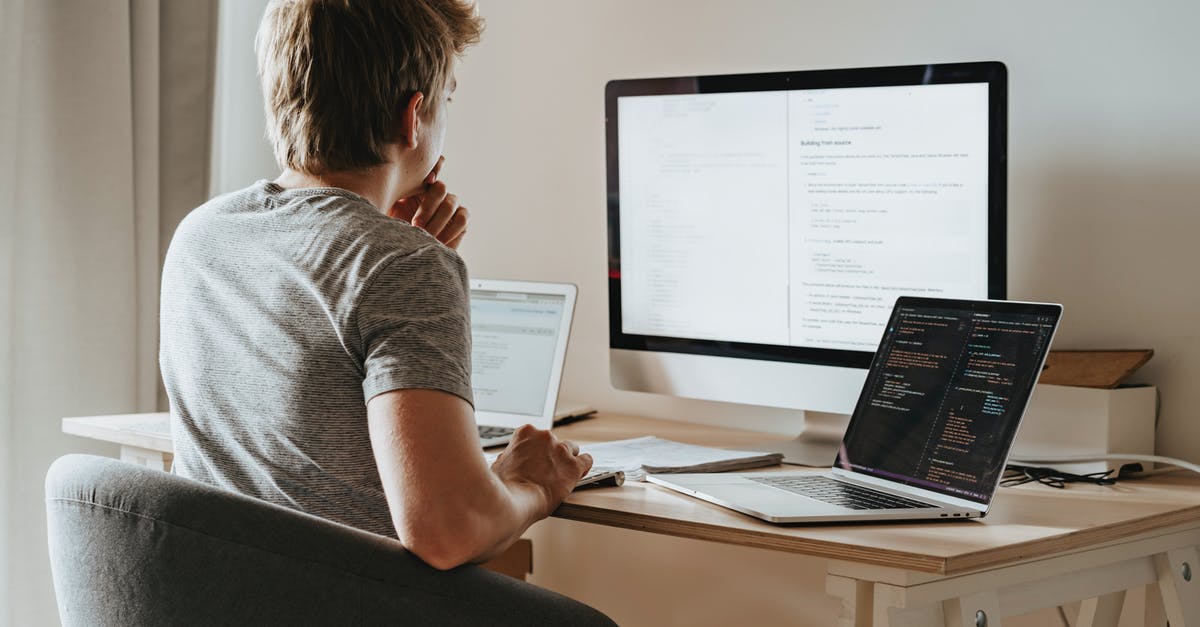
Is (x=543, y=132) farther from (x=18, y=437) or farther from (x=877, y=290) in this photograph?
(x=18, y=437)

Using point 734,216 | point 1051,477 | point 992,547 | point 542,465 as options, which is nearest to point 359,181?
point 542,465

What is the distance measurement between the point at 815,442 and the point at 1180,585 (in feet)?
1.68

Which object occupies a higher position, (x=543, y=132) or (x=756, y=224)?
(x=543, y=132)

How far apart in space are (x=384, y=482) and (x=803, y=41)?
114 cm

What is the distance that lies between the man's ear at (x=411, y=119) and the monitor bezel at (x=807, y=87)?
542 mm

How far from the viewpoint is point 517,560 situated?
7.31 ft

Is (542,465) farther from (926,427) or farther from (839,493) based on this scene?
(926,427)

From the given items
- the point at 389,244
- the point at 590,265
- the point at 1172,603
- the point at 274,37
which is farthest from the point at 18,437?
the point at 1172,603

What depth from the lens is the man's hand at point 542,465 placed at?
1.29 meters

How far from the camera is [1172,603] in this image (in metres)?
1.37

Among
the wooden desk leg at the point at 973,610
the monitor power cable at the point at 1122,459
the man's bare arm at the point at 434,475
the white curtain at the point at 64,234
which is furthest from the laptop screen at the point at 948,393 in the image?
the white curtain at the point at 64,234

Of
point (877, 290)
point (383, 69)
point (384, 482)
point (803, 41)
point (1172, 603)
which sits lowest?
point (1172, 603)

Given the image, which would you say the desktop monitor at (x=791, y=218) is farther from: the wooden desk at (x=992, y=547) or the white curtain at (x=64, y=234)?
the white curtain at (x=64, y=234)

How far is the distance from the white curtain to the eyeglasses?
1495mm
